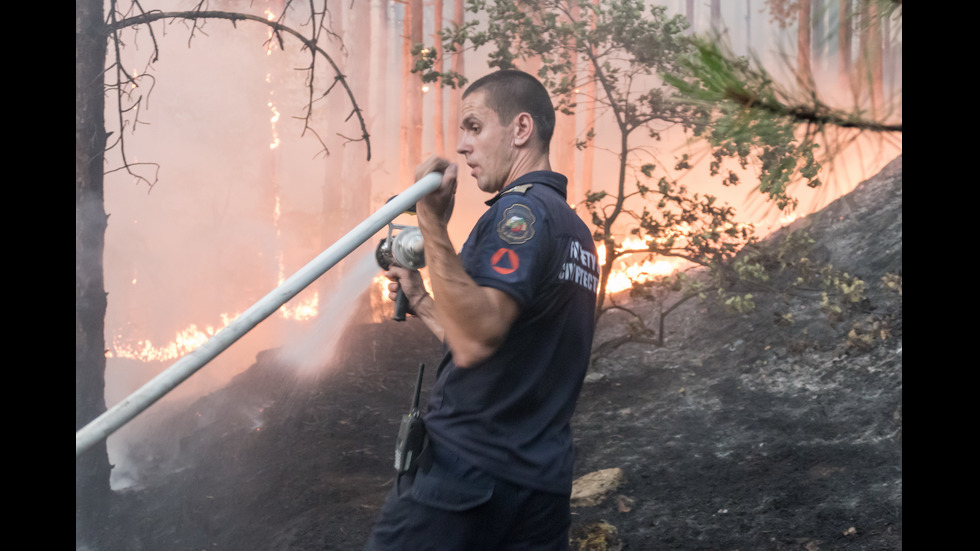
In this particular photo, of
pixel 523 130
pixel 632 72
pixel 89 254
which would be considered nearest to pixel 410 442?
pixel 523 130

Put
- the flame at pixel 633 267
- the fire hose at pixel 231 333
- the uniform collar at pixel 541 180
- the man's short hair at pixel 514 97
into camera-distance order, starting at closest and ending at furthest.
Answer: the fire hose at pixel 231 333, the uniform collar at pixel 541 180, the man's short hair at pixel 514 97, the flame at pixel 633 267

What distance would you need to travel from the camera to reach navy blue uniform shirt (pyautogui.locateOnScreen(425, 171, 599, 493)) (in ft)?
5.79

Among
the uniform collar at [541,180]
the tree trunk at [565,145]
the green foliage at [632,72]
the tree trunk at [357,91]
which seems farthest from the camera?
the tree trunk at [357,91]

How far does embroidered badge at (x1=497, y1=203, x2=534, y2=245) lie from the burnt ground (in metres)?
2.45

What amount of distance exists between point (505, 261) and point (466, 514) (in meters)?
0.66

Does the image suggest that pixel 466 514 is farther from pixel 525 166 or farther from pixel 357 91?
pixel 357 91

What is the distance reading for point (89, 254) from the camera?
15.6ft

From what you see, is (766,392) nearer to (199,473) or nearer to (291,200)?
(199,473)

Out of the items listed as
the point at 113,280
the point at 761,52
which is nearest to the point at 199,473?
the point at 113,280

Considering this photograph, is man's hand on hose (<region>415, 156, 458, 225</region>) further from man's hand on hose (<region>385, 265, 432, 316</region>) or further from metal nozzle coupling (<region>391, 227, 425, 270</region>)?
man's hand on hose (<region>385, 265, 432, 316</region>)

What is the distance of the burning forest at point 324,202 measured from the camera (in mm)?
5445

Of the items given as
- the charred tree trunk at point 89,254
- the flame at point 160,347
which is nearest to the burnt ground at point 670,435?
the charred tree trunk at point 89,254

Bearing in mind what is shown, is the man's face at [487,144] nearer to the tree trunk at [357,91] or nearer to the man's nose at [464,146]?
the man's nose at [464,146]

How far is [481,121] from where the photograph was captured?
2061 millimetres
